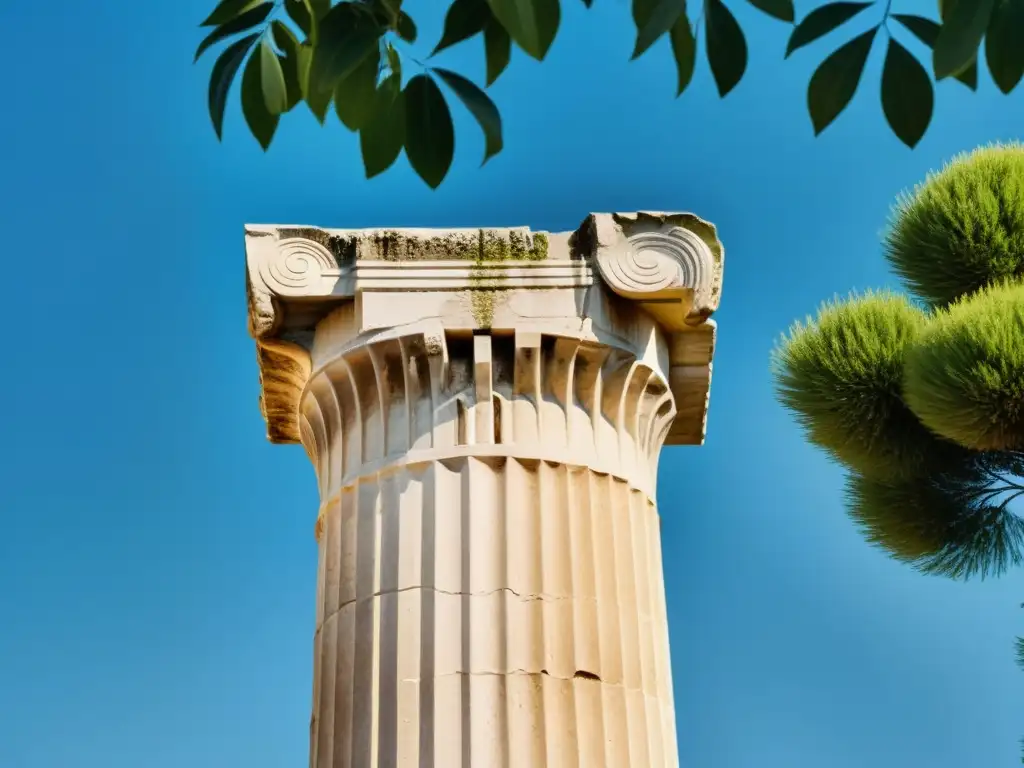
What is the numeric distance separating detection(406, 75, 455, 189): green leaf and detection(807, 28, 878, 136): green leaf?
3.03ft

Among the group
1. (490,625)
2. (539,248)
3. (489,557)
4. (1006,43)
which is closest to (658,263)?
(539,248)

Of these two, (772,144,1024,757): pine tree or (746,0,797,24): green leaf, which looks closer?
(746,0,797,24): green leaf

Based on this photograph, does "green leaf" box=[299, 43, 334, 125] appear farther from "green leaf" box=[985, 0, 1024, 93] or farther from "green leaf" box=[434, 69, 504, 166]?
"green leaf" box=[985, 0, 1024, 93]

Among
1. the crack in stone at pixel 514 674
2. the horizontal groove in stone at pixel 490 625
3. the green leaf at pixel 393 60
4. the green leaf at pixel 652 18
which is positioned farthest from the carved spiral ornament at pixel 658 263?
the green leaf at pixel 652 18

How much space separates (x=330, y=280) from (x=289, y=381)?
836 millimetres

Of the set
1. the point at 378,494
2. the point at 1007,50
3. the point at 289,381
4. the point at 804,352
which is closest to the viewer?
the point at 1007,50

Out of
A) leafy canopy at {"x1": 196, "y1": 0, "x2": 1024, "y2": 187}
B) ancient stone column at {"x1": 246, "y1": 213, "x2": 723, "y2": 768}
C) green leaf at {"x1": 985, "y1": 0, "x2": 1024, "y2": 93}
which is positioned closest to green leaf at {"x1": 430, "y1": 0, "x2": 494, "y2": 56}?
leafy canopy at {"x1": 196, "y1": 0, "x2": 1024, "y2": 187}

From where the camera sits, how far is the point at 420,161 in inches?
148

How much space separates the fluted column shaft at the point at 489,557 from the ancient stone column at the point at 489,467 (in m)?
0.01

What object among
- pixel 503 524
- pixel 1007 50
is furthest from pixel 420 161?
pixel 503 524

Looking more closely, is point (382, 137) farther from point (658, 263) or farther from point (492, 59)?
point (658, 263)

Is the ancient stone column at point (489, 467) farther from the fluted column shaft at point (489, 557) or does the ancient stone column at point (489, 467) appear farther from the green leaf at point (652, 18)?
the green leaf at point (652, 18)

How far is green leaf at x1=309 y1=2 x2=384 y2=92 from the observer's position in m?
3.43

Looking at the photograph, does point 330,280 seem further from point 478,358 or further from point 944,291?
point 944,291
